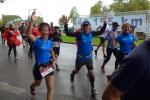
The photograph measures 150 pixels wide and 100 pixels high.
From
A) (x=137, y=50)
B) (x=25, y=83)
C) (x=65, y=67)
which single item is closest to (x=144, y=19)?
(x=65, y=67)

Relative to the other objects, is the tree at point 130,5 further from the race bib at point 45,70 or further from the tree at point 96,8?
the race bib at point 45,70

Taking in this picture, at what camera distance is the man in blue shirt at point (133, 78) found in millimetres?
2207

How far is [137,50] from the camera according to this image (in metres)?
2.29

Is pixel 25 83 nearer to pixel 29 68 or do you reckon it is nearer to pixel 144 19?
pixel 29 68

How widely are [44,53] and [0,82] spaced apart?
3.51 meters

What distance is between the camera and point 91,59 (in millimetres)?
8711

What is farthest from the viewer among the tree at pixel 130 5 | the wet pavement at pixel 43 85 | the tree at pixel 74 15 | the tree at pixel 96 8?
the tree at pixel 96 8

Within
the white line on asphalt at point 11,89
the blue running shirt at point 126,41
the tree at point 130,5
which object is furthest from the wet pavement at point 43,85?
the tree at point 130,5

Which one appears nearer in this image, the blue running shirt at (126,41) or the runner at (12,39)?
the blue running shirt at (126,41)

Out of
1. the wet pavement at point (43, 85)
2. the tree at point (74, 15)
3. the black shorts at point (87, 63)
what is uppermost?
the tree at point (74, 15)

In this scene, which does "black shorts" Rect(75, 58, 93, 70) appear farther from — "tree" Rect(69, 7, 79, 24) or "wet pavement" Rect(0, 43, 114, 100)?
"tree" Rect(69, 7, 79, 24)

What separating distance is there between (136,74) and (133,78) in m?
0.04

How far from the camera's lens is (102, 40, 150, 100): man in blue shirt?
7.24ft

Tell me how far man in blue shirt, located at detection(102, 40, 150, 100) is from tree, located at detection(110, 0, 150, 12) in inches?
2568
